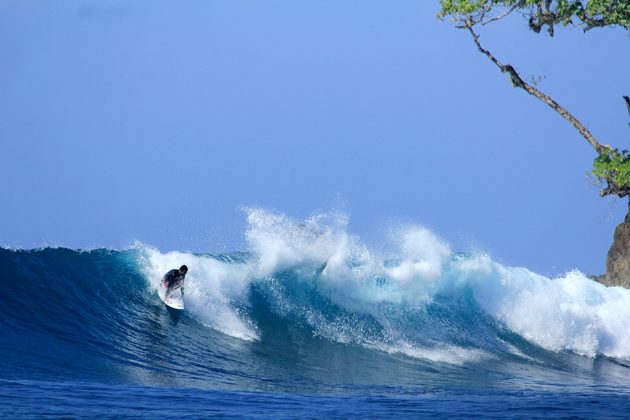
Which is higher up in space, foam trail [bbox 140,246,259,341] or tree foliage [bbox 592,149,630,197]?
tree foliage [bbox 592,149,630,197]

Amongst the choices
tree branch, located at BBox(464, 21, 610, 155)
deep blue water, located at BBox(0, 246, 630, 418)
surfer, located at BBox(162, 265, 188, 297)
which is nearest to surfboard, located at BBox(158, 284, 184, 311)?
surfer, located at BBox(162, 265, 188, 297)

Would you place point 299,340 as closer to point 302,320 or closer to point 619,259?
point 302,320

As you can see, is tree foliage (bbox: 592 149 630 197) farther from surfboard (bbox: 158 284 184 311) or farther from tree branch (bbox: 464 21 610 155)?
surfboard (bbox: 158 284 184 311)

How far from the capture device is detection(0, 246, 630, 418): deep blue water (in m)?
10.9

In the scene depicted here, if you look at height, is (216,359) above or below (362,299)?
below

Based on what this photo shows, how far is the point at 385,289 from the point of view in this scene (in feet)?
63.7

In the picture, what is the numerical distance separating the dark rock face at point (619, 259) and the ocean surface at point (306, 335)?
6.51ft

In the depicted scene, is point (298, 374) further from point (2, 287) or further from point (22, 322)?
point (2, 287)

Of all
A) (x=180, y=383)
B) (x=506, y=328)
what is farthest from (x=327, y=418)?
(x=506, y=328)

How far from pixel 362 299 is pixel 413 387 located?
229 inches

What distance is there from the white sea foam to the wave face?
30 millimetres

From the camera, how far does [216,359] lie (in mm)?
14195

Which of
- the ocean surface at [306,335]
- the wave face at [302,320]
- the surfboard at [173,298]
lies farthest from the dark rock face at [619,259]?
the surfboard at [173,298]

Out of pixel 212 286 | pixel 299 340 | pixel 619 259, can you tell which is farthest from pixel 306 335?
pixel 619 259
